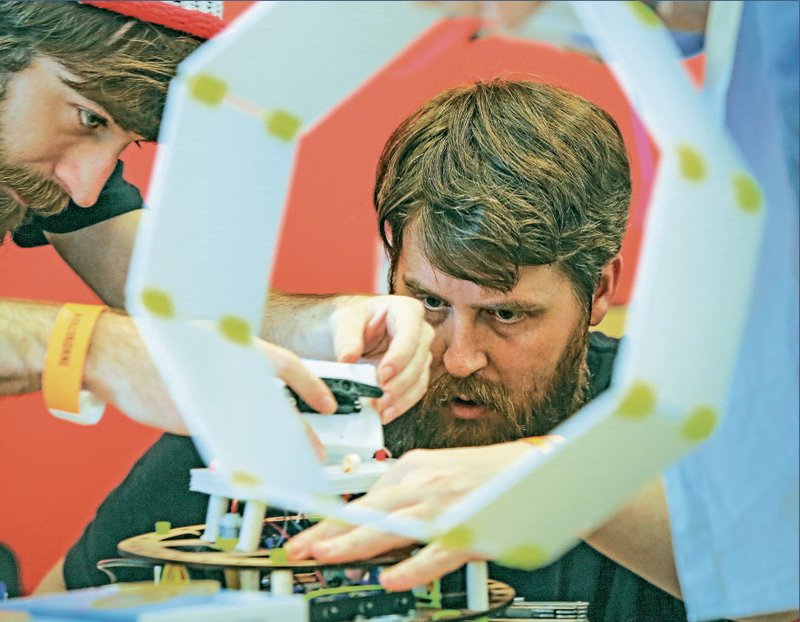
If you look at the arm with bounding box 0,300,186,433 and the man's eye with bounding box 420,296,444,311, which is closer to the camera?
the arm with bounding box 0,300,186,433

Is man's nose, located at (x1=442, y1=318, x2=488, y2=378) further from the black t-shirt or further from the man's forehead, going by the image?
the black t-shirt

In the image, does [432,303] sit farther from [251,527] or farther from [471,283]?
[251,527]

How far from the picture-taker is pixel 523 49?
56.4 inches

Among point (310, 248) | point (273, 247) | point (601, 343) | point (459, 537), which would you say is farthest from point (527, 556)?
point (601, 343)

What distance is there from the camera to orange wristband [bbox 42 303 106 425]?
36.1 inches

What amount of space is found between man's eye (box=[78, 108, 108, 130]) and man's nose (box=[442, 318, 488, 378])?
0.51 metres

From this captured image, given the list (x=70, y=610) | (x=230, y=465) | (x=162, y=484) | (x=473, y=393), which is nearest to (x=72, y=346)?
(x=70, y=610)

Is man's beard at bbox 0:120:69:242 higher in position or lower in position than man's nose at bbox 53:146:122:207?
lower

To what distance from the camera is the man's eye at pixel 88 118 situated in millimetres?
1252

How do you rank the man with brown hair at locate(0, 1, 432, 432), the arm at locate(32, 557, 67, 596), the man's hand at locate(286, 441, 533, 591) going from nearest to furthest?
the man's hand at locate(286, 441, 533, 591) → the man with brown hair at locate(0, 1, 432, 432) → the arm at locate(32, 557, 67, 596)

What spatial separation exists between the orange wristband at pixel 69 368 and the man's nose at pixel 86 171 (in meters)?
0.34

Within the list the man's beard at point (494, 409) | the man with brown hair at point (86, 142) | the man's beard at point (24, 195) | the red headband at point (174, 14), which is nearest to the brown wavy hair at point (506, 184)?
the man's beard at point (494, 409)

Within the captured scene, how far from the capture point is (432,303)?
1383 mm

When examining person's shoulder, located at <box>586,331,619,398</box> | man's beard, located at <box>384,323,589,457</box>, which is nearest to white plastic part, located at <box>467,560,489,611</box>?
man's beard, located at <box>384,323,589,457</box>
